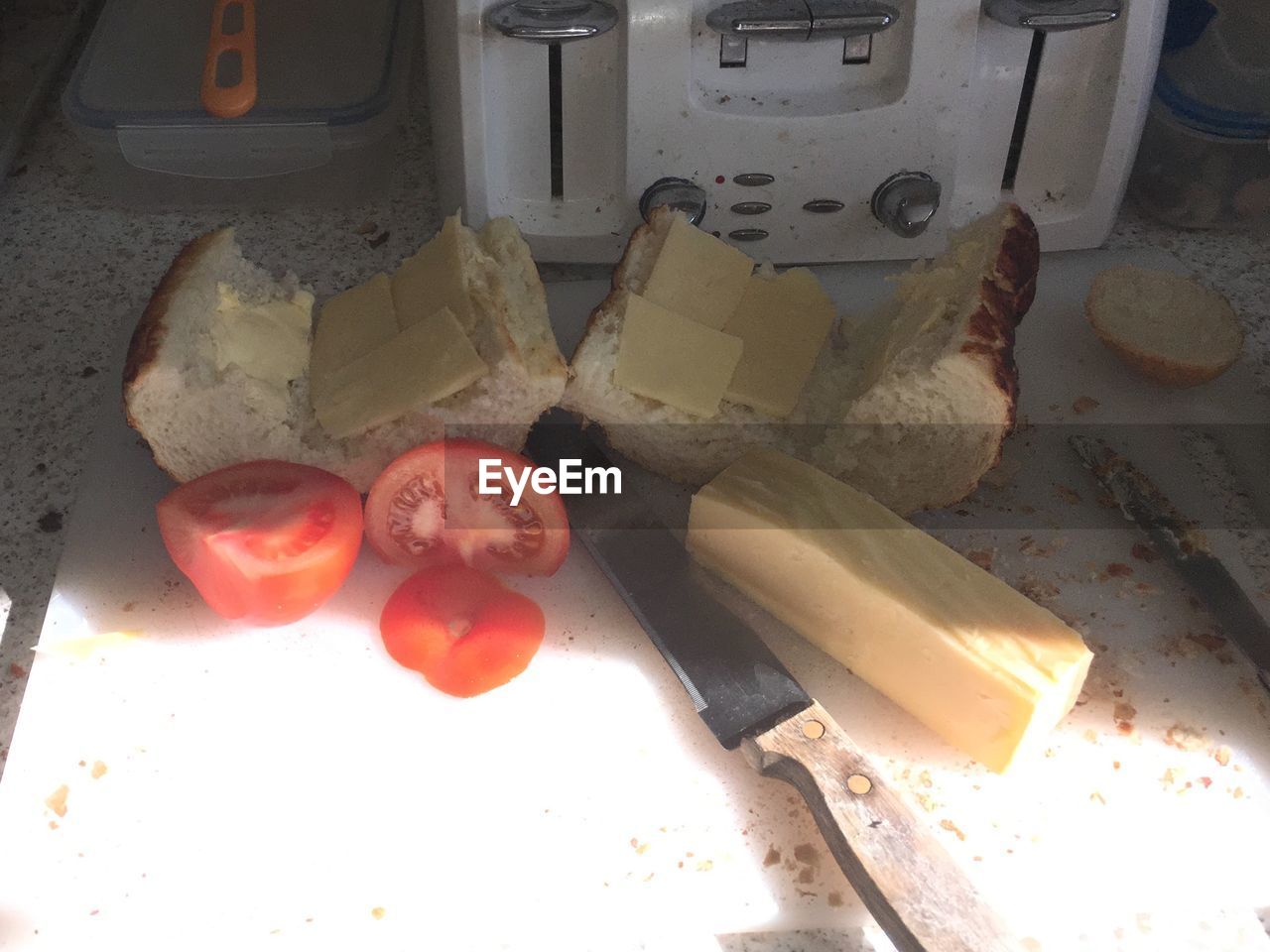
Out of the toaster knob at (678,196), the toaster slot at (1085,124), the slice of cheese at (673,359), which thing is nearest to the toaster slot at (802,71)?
the toaster knob at (678,196)

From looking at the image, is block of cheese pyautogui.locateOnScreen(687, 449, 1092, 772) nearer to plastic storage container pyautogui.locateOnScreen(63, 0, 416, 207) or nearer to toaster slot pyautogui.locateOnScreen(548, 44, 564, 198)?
toaster slot pyautogui.locateOnScreen(548, 44, 564, 198)

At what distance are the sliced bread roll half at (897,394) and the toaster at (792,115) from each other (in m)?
0.20

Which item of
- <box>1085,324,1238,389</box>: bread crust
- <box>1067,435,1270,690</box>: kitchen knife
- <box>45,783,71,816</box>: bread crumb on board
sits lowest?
<box>45,783,71,816</box>: bread crumb on board

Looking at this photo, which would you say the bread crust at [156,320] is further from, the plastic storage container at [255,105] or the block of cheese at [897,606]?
the block of cheese at [897,606]

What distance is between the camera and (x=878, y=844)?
3.92ft

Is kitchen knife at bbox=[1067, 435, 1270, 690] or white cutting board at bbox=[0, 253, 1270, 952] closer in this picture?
white cutting board at bbox=[0, 253, 1270, 952]

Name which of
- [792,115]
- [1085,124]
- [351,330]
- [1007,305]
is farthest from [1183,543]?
[351,330]

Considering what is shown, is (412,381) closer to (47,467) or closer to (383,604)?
(383,604)

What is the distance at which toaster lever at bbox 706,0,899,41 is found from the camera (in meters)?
Result: 1.58

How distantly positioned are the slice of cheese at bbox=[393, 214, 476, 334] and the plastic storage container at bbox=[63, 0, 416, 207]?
548 mm

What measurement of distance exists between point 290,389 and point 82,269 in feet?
2.41

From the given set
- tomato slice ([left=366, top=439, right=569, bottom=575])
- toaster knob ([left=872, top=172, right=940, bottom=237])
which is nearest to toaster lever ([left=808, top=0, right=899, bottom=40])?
toaster knob ([left=872, top=172, right=940, bottom=237])

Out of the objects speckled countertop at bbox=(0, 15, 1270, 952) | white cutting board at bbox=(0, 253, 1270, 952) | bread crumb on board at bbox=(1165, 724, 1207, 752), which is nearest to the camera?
white cutting board at bbox=(0, 253, 1270, 952)

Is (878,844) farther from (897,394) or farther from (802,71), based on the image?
(802,71)
